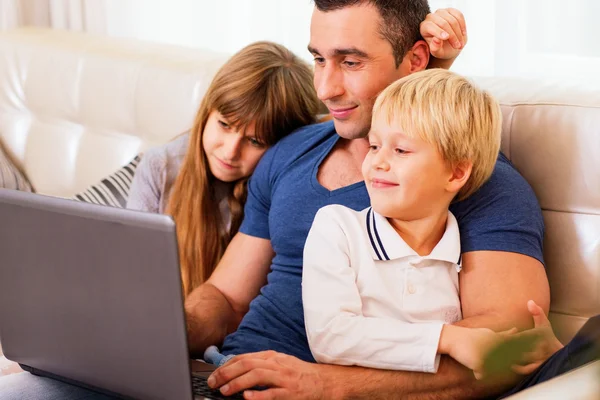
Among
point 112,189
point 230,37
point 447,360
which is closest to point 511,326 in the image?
point 447,360

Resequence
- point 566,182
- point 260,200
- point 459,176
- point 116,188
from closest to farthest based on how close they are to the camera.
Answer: point 459,176, point 566,182, point 260,200, point 116,188

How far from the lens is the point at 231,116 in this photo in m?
1.80

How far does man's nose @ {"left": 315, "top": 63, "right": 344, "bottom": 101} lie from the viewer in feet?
5.10

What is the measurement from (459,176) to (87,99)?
1436 millimetres

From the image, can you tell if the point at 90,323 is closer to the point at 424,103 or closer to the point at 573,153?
the point at 424,103

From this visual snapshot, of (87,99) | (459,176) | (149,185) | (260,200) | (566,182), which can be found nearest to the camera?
(459,176)

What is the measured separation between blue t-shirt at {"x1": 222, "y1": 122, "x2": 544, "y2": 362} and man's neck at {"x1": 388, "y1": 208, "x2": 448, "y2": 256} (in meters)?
0.05

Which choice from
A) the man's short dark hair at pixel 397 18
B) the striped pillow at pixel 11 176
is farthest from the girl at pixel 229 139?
the striped pillow at pixel 11 176

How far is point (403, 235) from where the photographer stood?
139 cm

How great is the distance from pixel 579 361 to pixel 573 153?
50cm

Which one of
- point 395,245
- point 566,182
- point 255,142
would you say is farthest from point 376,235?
point 255,142

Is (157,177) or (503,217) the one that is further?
(157,177)

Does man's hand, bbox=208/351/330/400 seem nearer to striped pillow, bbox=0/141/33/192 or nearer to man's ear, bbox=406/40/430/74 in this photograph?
man's ear, bbox=406/40/430/74

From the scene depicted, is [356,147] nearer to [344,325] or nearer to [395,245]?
[395,245]
